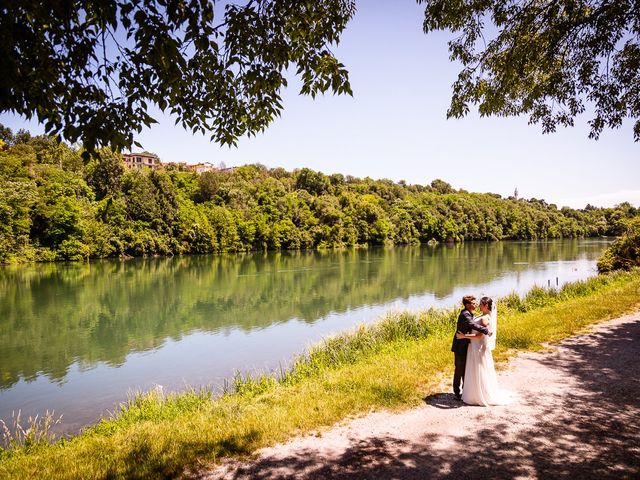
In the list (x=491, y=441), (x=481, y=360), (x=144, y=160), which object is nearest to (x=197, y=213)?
(x=144, y=160)

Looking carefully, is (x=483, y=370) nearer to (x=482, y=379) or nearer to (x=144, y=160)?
(x=482, y=379)

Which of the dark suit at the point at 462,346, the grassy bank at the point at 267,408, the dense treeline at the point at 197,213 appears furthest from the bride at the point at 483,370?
the dense treeline at the point at 197,213

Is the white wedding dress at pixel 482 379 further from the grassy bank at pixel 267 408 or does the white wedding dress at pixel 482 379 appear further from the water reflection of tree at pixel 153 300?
the water reflection of tree at pixel 153 300

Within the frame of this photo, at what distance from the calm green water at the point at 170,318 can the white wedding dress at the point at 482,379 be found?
28.3 ft

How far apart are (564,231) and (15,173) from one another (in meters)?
150

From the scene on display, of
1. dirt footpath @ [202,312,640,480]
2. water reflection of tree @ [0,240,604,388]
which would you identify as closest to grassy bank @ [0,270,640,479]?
dirt footpath @ [202,312,640,480]

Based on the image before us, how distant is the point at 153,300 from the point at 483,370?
2733 cm

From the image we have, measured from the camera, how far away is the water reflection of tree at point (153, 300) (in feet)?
58.8

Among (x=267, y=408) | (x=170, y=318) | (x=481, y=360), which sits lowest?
(x=170, y=318)

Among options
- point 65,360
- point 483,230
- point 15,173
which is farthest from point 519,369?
point 483,230

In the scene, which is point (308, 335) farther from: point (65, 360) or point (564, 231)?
point (564, 231)

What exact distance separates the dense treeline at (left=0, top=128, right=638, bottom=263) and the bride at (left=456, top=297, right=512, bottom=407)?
36864 millimetres

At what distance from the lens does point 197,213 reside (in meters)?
77.2

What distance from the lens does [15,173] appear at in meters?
57.9
